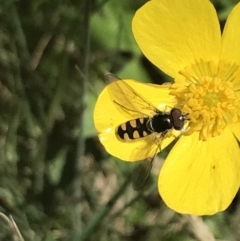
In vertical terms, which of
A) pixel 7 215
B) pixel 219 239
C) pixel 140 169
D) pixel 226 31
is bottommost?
pixel 219 239

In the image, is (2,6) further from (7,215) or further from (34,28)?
(7,215)

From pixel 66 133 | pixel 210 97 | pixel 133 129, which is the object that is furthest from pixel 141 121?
pixel 66 133

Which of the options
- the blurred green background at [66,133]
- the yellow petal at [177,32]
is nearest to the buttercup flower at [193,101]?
the yellow petal at [177,32]

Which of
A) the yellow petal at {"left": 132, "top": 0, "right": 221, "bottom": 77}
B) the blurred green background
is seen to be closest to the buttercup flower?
the yellow petal at {"left": 132, "top": 0, "right": 221, "bottom": 77}

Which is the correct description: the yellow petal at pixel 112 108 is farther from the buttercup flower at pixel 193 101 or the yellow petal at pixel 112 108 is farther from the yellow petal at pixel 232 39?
the yellow petal at pixel 232 39

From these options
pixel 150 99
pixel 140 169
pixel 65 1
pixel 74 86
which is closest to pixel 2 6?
pixel 65 1

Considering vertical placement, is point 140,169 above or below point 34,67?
above
